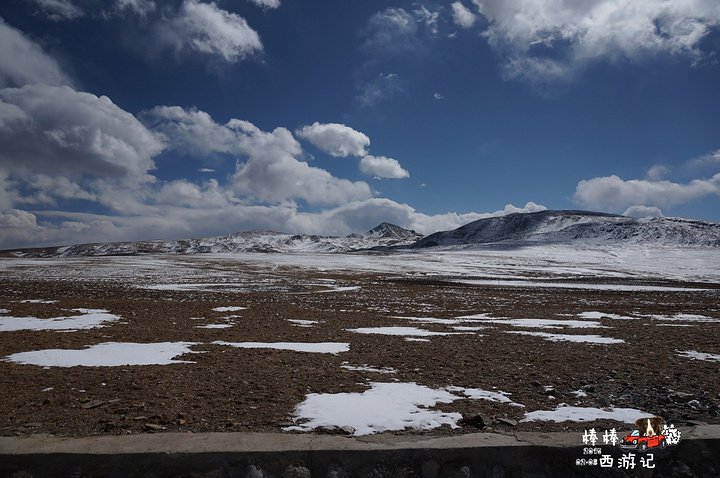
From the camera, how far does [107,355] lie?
10469mm

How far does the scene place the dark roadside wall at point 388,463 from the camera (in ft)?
15.0

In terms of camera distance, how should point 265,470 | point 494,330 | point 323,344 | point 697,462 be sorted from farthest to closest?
point 494,330 < point 323,344 < point 697,462 < point 265,470

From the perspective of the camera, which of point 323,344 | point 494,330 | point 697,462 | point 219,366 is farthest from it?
point 494,330

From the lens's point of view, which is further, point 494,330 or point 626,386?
point 494,330

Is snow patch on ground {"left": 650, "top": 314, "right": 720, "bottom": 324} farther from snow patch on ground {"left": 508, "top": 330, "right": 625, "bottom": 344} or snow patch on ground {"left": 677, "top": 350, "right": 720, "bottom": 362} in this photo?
snow patch on ground {"left": 677, "top": 350, "right": 720, "bottom": 362}

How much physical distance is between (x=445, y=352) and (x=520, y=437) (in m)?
6.40

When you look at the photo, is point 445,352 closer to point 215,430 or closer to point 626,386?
point 626,386

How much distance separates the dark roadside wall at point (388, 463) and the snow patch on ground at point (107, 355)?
5348mm

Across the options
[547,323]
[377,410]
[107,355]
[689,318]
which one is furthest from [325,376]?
[689,318]

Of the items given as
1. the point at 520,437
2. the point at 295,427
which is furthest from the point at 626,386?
the point at 295,427

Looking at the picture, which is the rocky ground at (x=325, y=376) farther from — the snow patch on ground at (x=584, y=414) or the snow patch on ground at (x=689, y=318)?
the snow patch on ground at (x=689, y=318)

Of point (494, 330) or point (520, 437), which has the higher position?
point (520, 437)

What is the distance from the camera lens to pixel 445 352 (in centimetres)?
1150

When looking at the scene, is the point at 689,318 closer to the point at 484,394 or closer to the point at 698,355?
the point at 698,355
